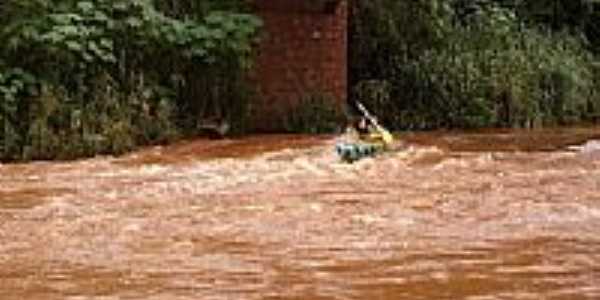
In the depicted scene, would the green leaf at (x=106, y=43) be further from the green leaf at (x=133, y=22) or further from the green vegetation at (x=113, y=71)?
the green leaf at (x=133, y=22)

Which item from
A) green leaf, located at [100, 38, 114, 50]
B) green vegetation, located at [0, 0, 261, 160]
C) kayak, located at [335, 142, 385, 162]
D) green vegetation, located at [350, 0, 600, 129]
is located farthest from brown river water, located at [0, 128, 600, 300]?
green vegetation, located at [350, 0, 600, 129]

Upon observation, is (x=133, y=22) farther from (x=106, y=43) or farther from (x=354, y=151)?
(x=354, y=151)

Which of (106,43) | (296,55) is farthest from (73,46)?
(296,55)

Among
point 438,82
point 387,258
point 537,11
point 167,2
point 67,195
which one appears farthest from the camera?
point 537,11

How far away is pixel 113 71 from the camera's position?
1838cm

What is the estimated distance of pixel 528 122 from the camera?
70.3 ft

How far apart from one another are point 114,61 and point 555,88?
8278mm

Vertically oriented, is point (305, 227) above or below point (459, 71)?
above

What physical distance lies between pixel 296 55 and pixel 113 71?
3206mm

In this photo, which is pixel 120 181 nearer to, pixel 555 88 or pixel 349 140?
pixel 349 140

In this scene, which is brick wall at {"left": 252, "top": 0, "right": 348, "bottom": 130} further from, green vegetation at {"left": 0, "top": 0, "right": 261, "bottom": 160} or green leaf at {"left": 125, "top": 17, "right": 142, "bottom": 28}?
green leaf at {"left": 125, "top": 17, "right": 142, "bottom": 28}

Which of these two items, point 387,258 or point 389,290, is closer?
point 389,290

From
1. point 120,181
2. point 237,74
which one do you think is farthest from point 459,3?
point 120,181

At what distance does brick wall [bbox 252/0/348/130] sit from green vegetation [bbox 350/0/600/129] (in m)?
1.05
